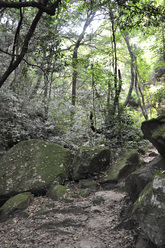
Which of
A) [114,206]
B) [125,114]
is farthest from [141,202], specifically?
[125,114]

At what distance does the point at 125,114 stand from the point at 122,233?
18.9 feet

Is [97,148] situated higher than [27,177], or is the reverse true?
[97,148]

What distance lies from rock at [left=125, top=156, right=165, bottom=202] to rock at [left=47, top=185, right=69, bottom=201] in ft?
7.08

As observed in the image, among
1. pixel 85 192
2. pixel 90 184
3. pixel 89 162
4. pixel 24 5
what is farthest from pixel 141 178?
pixel 24 5

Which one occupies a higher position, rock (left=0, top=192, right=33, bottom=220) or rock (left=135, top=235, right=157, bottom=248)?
rock (left=135, top=235, right=157, bottom=248)

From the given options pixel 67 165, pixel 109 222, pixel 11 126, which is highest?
pixel 11 126

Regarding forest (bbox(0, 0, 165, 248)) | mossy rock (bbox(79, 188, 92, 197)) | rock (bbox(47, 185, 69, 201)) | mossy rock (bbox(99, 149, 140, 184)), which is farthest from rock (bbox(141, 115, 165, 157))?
rock (bbox(47, 185, 69, 201))

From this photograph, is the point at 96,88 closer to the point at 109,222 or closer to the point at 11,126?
the point at 11,126

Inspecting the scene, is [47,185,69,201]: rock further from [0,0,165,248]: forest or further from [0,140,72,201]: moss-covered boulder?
[0,140,72,201]: moss-covered boulder

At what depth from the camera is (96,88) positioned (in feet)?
30.8

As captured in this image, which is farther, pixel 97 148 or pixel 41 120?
pixel 41 120

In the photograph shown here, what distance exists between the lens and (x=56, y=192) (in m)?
5.49

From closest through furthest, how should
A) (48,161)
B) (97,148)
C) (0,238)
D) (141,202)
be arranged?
(141,202), (0,238), (48,161), (97,148)

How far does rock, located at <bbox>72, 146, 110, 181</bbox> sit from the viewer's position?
6629 mm
